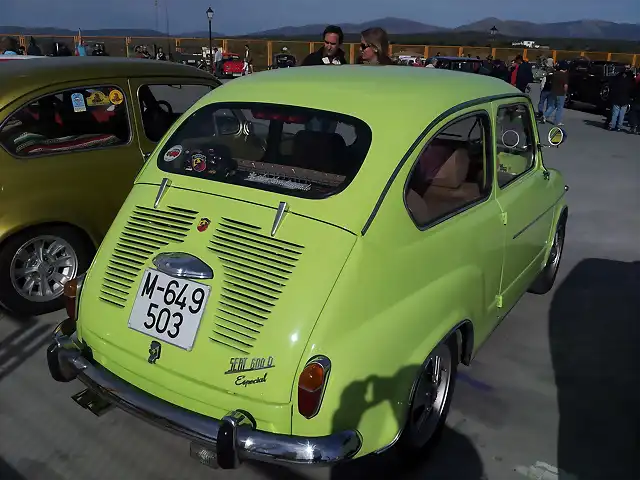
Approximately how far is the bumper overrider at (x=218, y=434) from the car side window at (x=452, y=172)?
1.11 metres

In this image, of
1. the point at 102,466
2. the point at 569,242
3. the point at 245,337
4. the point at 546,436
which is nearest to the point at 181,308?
the point at 245,337

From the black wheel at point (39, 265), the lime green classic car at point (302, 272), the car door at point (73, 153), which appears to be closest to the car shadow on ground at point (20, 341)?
the black wheel at point (39, 265)

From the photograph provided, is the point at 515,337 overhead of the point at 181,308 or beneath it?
beneath

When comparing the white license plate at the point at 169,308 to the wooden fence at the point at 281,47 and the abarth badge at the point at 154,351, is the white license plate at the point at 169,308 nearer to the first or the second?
the abarth badge at the point at 154,351

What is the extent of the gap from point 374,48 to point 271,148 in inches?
132

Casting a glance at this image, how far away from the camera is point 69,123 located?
15.0 feet

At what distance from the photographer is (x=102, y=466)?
2.83m

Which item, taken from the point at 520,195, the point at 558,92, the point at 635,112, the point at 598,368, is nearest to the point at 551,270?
the point at 598,368

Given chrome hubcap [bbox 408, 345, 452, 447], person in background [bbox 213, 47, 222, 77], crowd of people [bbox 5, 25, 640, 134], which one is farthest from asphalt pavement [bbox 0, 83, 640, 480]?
person in background [bbox 213, 47, 222, 77]

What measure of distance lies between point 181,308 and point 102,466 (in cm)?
98

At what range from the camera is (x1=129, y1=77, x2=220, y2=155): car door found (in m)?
4.84

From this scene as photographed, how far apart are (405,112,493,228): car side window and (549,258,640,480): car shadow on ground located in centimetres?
141

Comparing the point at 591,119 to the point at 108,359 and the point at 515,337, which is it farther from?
the point at 108,359

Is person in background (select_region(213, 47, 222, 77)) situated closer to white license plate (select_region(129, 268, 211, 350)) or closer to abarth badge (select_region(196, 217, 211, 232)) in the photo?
abarth badge (select_region(196, 217, 211, 232))
